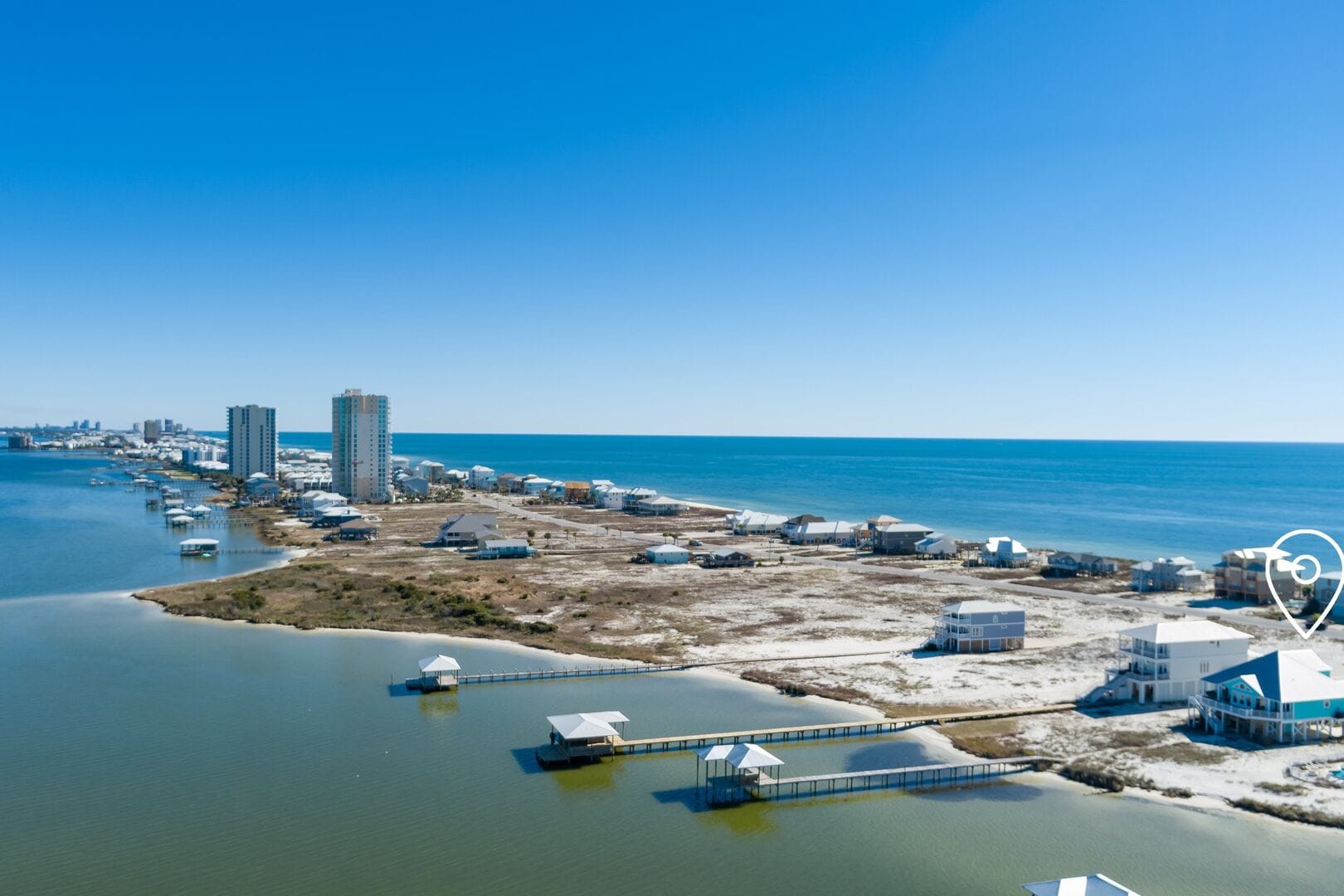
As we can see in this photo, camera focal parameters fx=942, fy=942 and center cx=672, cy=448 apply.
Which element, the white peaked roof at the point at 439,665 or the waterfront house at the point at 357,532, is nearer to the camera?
the white peaked roof at the point at 439,665

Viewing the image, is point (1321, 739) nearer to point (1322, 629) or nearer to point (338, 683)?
point (1322, 629)

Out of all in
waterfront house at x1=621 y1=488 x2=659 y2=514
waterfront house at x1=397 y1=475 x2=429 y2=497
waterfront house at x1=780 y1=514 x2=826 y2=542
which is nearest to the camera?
waterfront house at x1=780 y1=514 x2=826 y2=542

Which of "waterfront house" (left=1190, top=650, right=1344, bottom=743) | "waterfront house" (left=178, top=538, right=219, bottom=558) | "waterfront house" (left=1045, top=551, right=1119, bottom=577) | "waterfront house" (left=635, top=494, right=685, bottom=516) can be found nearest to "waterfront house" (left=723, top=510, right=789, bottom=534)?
"waterfront house" (left=635, top=494, right=685, bottom=516)

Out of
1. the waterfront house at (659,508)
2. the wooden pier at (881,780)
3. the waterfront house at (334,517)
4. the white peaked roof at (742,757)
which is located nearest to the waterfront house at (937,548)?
the waterfront house at (659,508)

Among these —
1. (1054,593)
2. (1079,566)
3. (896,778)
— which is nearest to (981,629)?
(896,778)

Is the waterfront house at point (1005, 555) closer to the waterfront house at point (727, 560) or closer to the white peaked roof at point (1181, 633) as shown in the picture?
the waterfront house at point (727, 560)

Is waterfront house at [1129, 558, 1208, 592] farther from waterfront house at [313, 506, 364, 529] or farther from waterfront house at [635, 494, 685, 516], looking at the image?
waterfront house at [313, 506, 364, 529]
